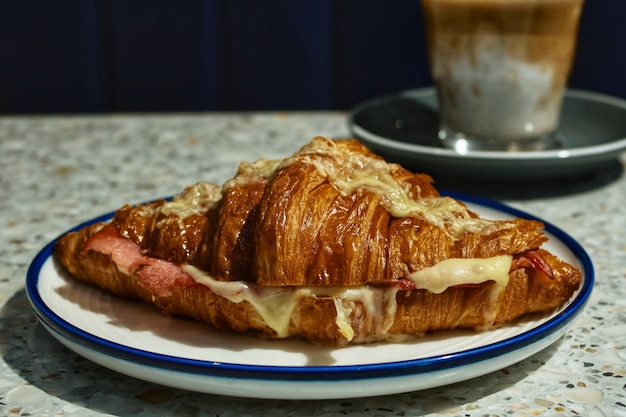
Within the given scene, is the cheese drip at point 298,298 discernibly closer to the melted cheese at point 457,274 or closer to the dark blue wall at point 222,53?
→ the melted cheese at point 457,274

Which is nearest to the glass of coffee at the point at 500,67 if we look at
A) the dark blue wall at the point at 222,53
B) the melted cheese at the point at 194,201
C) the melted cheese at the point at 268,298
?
the melted cheese at the point at 194,201

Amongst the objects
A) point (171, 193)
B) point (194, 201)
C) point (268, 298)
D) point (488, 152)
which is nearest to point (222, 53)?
point (171, 193)

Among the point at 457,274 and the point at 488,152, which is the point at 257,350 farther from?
the point at 488,152

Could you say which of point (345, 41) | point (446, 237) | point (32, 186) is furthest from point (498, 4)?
point (345, 41)

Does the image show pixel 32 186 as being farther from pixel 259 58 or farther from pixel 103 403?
pixel 259 58

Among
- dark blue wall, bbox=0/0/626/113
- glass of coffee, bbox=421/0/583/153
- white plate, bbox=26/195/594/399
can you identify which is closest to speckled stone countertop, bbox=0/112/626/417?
white plate, bbox=26/195/594/399

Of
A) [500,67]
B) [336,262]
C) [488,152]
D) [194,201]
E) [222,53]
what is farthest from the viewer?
[222,53]

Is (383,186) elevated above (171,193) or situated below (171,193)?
above
